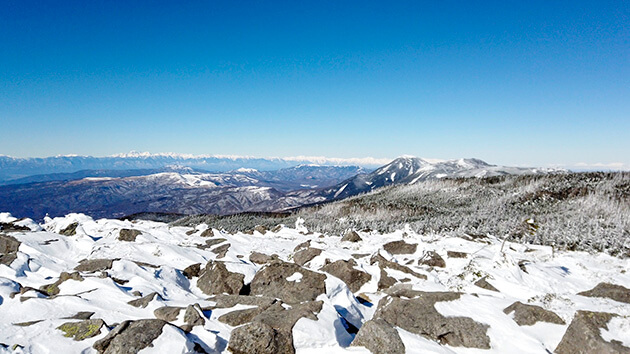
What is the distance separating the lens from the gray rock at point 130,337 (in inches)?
341

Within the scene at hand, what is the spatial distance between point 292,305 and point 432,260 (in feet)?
59.1

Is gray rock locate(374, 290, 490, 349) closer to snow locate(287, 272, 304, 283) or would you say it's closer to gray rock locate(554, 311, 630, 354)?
gray rock locate(554, 311, 630, 354)

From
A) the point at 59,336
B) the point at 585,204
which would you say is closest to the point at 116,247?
the point at 59,336

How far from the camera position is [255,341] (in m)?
9.49

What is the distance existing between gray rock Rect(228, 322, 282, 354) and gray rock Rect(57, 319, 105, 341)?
4.72m

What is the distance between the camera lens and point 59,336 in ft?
30.6

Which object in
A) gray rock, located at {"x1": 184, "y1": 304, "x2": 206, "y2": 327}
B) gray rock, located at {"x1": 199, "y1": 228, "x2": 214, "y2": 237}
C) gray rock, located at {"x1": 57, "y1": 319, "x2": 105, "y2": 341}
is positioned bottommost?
gray rock, located at {"x1": 199, "y1": 228, "x2": 214, "y2": 237}

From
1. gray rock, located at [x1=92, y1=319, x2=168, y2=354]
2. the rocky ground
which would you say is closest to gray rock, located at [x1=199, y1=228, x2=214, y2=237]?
the rocky ground

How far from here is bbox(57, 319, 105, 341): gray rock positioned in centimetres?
941

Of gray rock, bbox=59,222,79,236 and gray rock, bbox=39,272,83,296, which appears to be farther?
gray rock, bbox=59,222,79,236

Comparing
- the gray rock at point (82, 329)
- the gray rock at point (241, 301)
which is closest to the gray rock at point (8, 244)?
the gray rock at point (82, 329)

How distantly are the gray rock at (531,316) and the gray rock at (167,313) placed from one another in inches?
557

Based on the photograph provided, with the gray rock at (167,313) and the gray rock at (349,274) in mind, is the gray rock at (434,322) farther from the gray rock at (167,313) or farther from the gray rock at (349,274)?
the gray rock at (167,313)

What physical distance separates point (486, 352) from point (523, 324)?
2.53 m
